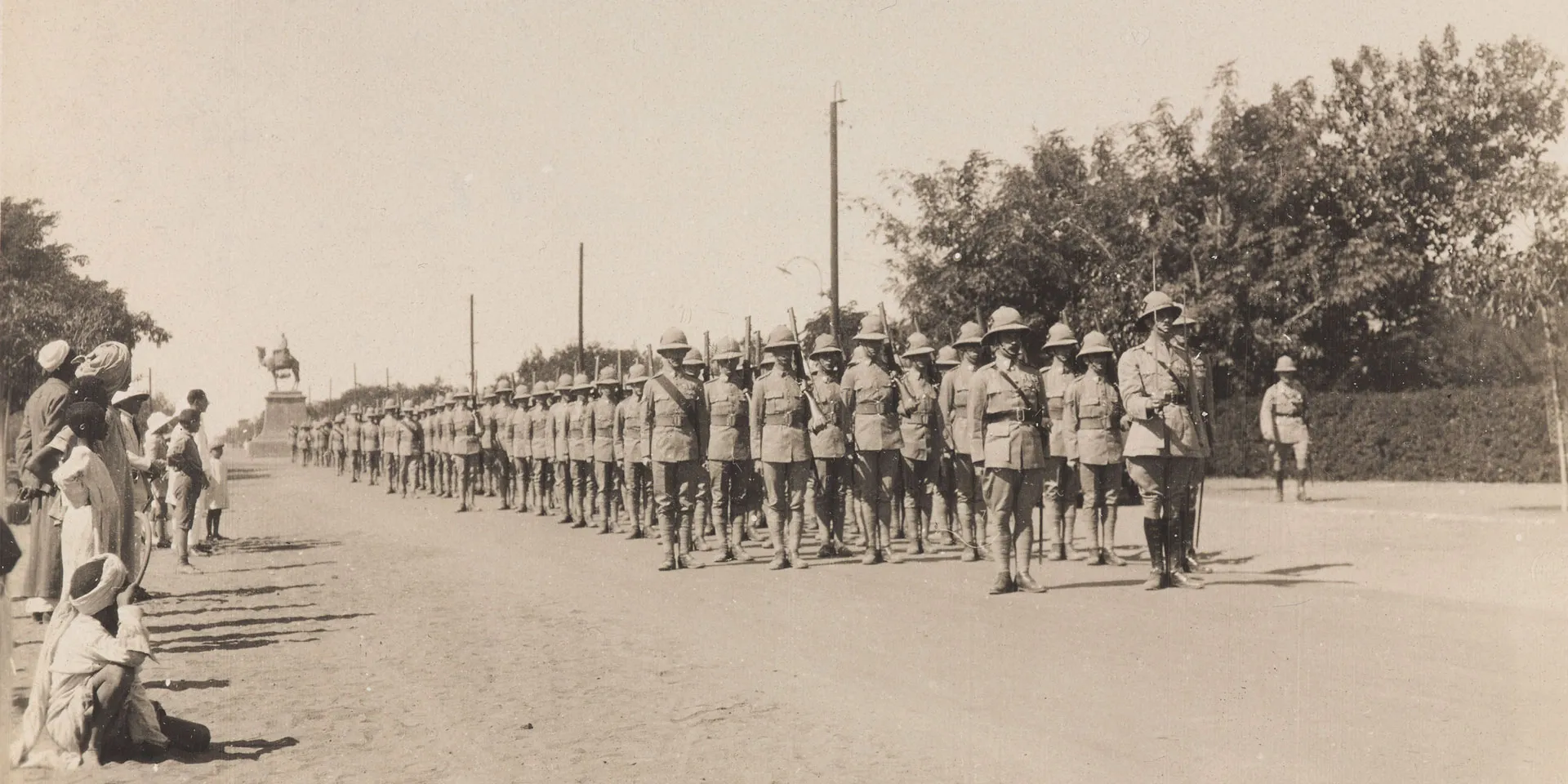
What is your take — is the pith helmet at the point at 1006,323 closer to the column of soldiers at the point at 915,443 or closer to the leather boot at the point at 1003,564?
the column of soldiers at the point at 915,443

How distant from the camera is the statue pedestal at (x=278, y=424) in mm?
64500

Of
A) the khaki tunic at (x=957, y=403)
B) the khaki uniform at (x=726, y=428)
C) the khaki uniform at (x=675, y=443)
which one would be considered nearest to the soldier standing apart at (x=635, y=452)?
the khaki uniform at (x=726, y=428)

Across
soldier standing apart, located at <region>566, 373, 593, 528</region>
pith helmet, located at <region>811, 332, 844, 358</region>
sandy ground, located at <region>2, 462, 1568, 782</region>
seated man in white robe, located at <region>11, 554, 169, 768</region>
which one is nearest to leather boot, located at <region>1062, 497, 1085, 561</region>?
sandy ground, located at <region>2, 462, 1568, 782</region>

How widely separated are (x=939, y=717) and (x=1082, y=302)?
19.4 metres

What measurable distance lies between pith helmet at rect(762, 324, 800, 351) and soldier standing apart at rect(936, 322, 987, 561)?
1579mm

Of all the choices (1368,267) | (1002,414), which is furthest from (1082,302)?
(1002,414)

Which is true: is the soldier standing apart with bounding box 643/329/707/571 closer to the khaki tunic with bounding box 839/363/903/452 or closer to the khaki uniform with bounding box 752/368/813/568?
the khaki uniform with bounding box 752/368/813/568

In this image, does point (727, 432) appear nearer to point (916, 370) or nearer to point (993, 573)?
point (916, 370)

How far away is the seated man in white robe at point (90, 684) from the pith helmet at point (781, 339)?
7.13 m

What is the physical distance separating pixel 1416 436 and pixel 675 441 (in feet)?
57.1

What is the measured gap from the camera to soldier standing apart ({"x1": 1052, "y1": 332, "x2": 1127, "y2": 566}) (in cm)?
1143

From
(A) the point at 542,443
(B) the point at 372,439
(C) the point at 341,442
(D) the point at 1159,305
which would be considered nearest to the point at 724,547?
(D) the point at 1159,305

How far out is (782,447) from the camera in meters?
11.3

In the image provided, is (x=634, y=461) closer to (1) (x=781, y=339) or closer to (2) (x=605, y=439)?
(2) (x=605, y=439)
